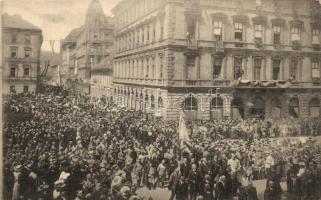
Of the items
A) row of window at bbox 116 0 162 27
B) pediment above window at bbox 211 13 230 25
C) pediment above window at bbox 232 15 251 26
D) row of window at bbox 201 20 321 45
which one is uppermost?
row of window at bbox 116 0 162 27

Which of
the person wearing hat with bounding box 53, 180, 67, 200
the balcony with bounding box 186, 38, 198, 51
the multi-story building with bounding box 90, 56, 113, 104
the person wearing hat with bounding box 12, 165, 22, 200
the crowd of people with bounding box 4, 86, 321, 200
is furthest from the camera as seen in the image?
the multi-story building with bounding box 90, 56, 113, 104

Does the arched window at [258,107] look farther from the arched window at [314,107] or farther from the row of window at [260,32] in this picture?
the row of window at [260,32]

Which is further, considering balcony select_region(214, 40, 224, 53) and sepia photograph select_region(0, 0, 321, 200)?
balcony select_region(214, 40, 224, 53)

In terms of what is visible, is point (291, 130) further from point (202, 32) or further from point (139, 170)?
point (139, 170)

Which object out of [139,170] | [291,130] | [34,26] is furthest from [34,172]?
[291,130]

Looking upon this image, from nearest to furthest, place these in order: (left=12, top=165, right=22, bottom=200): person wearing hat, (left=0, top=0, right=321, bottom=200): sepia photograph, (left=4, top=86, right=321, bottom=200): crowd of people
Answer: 1. (left=12, top=165, right=22, bottom=200): person wearing hat
2. (left=4, top=86, right=321, bottom=200): crowd of people
3. (left=0, top=0, right=321, bottom=200): sepia photograph

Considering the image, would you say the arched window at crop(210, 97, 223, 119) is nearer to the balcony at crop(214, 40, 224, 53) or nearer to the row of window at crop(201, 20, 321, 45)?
the balcony at crop(214, 40, 224, 53)

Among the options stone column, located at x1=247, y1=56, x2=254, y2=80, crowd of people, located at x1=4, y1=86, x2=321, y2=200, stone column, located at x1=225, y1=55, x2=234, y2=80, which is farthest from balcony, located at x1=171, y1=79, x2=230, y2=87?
crowd of people, located at x1=4, y1=86, x2=321, y2=200

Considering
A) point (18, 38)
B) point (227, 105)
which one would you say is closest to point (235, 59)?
point (227, 105)

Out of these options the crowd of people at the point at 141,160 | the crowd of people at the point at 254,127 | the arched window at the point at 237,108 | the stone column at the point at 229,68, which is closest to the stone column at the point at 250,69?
the stone column at the point at 229,68
